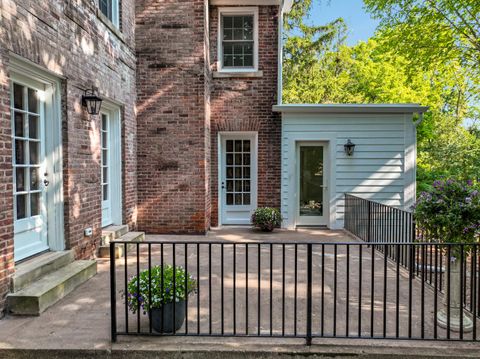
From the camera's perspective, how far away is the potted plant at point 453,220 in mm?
3277

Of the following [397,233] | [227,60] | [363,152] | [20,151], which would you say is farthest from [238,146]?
[20,151]

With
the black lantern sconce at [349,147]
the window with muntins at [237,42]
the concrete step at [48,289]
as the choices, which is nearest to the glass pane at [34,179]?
the concrete step at [48,289]

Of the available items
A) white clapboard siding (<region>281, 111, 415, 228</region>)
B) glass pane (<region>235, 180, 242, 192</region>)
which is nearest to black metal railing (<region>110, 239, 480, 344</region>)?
white clapboard siding (<region>281, 111, 415, 228</region>)

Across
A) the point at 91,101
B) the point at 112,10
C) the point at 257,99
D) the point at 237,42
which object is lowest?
the point at 91,101

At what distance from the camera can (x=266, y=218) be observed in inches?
313

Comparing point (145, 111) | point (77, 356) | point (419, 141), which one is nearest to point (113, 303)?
point (77, 356)

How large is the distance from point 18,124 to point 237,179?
17.8 ft

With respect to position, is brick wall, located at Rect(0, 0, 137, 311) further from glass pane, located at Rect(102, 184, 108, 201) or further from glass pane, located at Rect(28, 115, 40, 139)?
glass pane, located at Rect(102, 184, 108, 201)

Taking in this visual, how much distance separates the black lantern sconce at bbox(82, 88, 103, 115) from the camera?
5250mm

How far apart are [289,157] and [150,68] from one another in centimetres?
368

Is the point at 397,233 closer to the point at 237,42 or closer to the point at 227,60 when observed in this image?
the point at 227,60

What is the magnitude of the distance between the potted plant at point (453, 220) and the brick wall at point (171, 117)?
494 centimetres

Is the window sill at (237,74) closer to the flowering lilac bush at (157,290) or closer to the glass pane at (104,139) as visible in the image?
the glass pane at (104,139)

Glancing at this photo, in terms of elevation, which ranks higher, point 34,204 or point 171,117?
point 171,117
